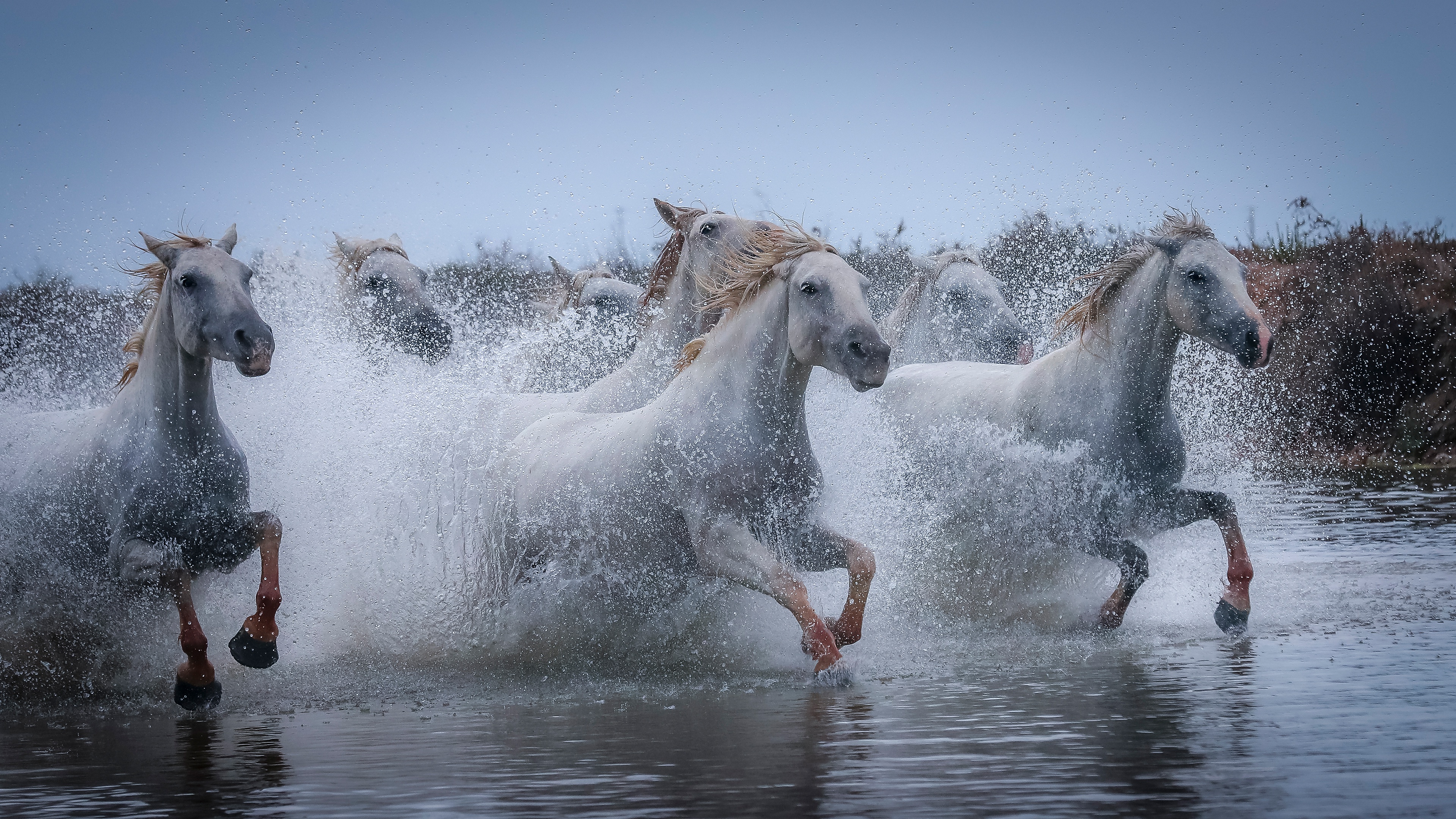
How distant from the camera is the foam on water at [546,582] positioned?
551 centimetres

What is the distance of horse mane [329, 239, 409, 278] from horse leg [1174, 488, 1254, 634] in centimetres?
506

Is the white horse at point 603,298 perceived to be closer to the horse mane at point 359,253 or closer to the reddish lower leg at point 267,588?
the horse mane at point 359,253

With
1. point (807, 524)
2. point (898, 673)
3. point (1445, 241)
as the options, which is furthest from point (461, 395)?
point (1445, 241)

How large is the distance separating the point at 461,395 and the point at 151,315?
148cm

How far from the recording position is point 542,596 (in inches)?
224

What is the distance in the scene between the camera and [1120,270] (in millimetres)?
6816

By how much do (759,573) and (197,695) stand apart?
193cm

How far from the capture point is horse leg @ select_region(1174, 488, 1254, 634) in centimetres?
594

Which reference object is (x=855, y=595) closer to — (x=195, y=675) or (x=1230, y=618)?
Result: (x=1230, y=618)

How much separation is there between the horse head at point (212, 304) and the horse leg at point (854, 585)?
2115 millimetres

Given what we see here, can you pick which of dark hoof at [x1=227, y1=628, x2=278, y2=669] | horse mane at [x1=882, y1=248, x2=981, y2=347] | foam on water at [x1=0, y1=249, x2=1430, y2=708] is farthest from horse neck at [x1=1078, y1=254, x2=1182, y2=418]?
dark hoof at [x1=227, y1=628, x2=278, y2=669]

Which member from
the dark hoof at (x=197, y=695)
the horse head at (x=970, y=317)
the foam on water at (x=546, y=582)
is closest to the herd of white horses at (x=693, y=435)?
the dark hoof at (x=197, y=695)

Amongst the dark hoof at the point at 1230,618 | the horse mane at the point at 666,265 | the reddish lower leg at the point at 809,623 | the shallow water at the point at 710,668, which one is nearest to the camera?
the shallow water at the point at 710,668

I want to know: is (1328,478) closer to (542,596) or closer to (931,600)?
(931,600)
